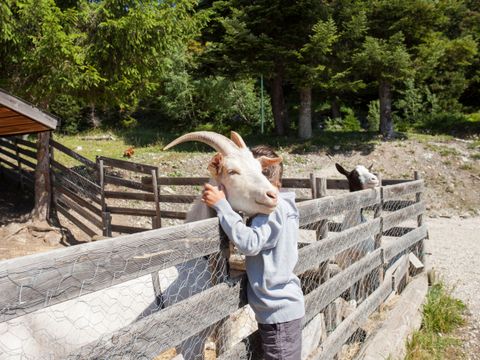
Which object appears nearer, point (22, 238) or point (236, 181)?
point (236, 181)

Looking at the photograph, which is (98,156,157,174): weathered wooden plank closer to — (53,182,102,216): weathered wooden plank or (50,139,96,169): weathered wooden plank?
(50,139,96,169): weathered wooden plank

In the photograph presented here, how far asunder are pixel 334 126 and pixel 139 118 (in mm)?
13837

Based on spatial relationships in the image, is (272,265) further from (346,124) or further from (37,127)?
(346,124)

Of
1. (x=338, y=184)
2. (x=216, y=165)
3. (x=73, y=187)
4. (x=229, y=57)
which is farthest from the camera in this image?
(x=229, y=57)

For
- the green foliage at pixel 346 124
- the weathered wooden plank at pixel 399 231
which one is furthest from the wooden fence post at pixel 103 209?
the green foliage at pixel 346 124

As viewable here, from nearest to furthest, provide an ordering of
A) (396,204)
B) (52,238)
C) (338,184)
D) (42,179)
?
(396,204), (338,184), (52,238), (42,179)

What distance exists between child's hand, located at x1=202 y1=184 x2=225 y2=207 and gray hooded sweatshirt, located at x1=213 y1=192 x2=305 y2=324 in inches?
0.9

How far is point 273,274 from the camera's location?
215cm

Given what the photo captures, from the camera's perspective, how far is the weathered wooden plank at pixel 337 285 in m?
2.85

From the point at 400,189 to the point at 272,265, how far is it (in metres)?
3.30

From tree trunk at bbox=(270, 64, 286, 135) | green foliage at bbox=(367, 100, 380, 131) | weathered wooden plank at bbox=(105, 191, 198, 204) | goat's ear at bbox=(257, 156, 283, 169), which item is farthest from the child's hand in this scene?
green foliage at bbox=(367, 100, 380, 131)

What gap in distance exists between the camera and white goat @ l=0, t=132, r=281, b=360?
212cm

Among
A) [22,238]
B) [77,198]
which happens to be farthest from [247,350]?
[22,238]

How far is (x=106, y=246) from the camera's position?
61.6 inches
